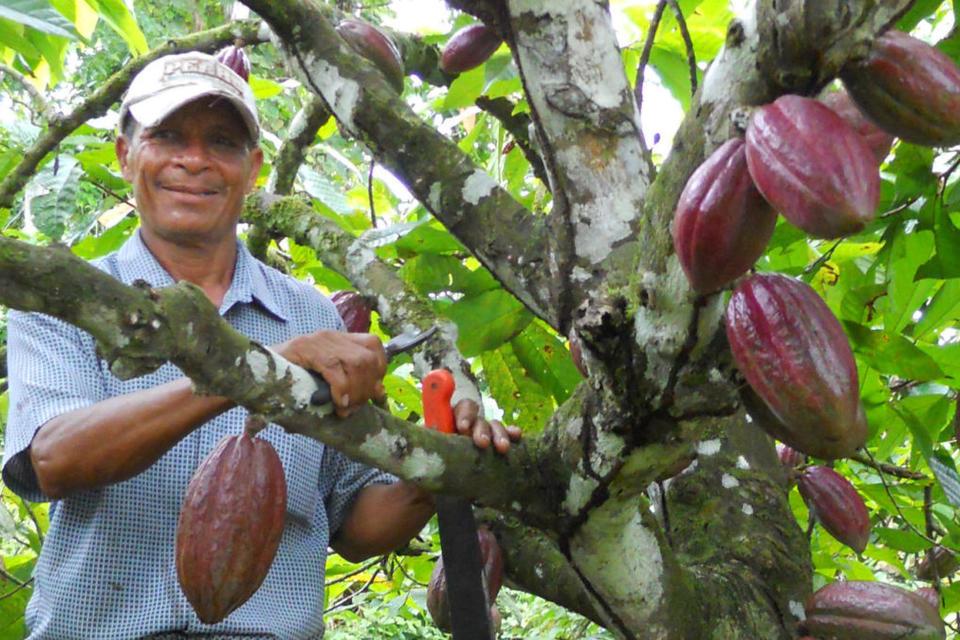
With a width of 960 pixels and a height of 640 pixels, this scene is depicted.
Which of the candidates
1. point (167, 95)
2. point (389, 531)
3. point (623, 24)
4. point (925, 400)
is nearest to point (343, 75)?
point (167, 95)

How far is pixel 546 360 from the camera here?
6.60 feet

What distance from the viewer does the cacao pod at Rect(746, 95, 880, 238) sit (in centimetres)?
73

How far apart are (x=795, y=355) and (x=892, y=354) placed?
83cm

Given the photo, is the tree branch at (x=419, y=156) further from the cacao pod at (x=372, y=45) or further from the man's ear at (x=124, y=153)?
the man's ear at (x=124, y=153)

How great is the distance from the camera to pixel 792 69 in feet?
2.63

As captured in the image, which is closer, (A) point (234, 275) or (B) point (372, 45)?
(A) point (234, 275)

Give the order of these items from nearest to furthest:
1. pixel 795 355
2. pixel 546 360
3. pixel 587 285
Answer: pixel 795 355 → pixel 587 285 → pixel 546 360

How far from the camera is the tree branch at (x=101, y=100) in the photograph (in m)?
2.18

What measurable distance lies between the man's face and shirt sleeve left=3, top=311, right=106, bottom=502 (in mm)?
299

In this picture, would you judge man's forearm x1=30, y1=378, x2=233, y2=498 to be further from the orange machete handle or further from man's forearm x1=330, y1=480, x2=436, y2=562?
man's forearm x1=330, y1=480, x2=436, y2=562

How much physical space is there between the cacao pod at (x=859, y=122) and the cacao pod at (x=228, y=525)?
0.65 m

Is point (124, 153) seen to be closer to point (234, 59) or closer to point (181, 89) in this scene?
point (181, 89)

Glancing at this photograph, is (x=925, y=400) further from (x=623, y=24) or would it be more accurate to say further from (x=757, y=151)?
(x=757, y=151)

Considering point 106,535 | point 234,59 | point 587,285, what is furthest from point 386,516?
point 234,59
